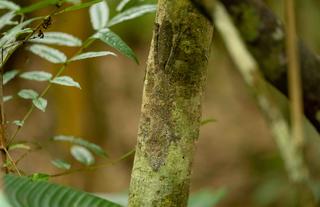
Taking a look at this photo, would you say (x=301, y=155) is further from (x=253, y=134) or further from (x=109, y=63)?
(x=109, y=63)

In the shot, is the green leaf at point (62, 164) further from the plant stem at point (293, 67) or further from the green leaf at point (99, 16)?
the plant stem at point (293, 67)

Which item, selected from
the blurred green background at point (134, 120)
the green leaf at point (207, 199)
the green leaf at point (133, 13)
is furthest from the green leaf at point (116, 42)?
the blurred green background at point (134, 120)

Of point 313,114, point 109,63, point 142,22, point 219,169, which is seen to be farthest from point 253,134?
point 313,114

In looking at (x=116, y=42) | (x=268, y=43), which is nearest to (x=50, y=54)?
(x=116, y=42)

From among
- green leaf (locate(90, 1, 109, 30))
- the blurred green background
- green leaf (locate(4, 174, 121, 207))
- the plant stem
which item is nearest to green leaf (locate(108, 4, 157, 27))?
green leaf (locate(90, 1, 109, 30))

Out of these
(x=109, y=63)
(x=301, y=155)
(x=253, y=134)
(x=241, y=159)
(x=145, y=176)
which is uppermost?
(x=109, y=63)

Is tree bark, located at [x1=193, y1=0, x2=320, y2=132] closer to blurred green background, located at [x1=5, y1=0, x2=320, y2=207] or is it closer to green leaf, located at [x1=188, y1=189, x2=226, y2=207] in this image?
green leaf, located at [x1=188, y1=189, x2=226, y2=207]
